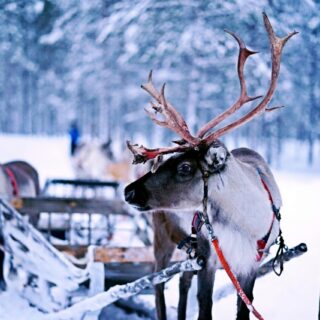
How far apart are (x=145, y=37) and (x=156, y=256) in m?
4.79

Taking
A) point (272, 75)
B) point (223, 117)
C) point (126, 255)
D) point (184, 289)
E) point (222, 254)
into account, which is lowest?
point (184, 289)

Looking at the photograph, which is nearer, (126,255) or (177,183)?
(177,183)

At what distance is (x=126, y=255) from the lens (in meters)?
3.15

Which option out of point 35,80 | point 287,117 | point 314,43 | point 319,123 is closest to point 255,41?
point 314,43

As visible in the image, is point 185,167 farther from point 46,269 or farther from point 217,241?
point 46,269

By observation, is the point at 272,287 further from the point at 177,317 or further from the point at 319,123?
the point at 319,123

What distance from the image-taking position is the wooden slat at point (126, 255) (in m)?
3.03

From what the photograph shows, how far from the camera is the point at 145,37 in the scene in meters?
7.05

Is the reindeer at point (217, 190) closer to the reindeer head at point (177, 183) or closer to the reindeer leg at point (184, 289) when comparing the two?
the reindeer head at point (177, 183)

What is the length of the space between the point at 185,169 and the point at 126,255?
4.20ft

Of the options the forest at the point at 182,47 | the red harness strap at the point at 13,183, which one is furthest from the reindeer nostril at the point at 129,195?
the red harness strap at the point at 13,183

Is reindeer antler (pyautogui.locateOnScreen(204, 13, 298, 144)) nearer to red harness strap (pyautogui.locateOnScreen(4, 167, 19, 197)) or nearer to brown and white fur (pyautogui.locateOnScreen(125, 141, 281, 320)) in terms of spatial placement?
brown and white fur (pyautogui.locateOnScreen(125, 141, 281, 320))

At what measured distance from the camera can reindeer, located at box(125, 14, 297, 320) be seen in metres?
2.05

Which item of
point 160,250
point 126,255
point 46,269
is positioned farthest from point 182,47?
point 160,250
